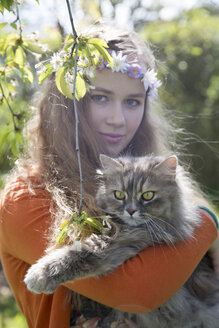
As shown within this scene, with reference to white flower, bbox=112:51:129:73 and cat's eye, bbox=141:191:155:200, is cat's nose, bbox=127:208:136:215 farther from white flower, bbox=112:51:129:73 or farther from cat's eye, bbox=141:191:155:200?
white flower, bbox=112:51:129:73

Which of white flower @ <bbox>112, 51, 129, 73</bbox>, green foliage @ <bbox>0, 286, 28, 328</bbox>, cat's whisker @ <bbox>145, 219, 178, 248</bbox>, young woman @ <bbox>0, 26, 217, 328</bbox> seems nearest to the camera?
young woman @ <bbox>0, 26, 217, 328</bbox>

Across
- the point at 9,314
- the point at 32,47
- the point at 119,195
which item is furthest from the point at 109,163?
the point at 9,314

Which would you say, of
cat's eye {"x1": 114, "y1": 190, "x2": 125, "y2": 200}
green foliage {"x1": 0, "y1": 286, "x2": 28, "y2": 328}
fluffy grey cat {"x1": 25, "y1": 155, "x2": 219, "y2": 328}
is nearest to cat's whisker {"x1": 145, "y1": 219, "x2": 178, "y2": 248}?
fluffy grey cat {"x1": 25, "y1": 155, "x2": 219, "y2": 328}

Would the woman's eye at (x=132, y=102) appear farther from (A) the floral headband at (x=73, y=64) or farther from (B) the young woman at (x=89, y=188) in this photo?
(A) the floral headband at (x=73, y=64)

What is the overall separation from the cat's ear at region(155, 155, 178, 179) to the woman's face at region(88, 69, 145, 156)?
45cm

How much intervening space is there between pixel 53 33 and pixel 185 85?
2.50 metres

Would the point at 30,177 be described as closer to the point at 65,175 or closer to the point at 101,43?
the point at 65,175

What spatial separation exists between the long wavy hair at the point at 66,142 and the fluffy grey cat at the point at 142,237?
16cm

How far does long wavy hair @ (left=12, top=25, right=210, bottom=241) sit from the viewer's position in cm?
221

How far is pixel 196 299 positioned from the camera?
2178mm

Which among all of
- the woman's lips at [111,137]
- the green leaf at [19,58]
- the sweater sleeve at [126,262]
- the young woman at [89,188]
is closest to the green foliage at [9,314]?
the young woman at [89,188]

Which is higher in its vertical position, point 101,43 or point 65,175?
point 101,43

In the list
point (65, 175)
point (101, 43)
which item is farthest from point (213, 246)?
point (101, 43)

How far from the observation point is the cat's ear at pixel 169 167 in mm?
2184
